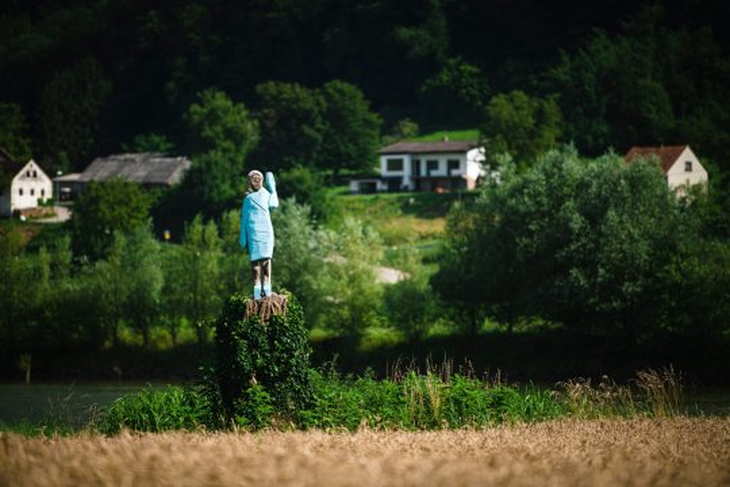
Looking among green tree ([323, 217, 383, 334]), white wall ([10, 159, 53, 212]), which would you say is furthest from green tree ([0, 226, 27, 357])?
white wall ([10, 159, 53, 212])

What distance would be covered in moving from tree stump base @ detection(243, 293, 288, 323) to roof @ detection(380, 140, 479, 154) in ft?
289

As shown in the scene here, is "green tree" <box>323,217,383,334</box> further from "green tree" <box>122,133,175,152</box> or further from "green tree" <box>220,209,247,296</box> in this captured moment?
"green tree" <box>122,133,175,152</box>

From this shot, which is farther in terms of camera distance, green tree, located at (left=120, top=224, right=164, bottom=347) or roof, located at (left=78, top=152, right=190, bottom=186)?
roof, located at (left=78, top=152, right=190, bottom=186)

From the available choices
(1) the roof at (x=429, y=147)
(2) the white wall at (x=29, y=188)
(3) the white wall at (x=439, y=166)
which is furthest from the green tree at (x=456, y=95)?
(2) the white wall at (x=29, y=188)

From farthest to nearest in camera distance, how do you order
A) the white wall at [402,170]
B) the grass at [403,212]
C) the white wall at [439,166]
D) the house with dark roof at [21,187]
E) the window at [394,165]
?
the window at [394,165], the white wall at [402,170], the white wall at [439,166], the house with dark roof at [21,187], the grass at [403,212]

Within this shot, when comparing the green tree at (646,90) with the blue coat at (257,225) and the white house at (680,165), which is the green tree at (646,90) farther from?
the blue coat at (257,225)

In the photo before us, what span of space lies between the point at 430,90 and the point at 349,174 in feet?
82.2

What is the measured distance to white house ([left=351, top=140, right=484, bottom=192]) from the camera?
Result: 110 meters

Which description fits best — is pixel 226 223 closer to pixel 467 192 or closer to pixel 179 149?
pixel 467 192

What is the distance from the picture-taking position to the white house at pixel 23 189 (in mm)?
108188

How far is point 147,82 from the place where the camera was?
526 feet

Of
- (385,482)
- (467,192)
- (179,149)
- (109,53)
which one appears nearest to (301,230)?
(467,192)

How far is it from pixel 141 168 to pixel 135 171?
0.77 m

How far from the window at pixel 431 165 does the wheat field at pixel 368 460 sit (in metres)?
93.4
